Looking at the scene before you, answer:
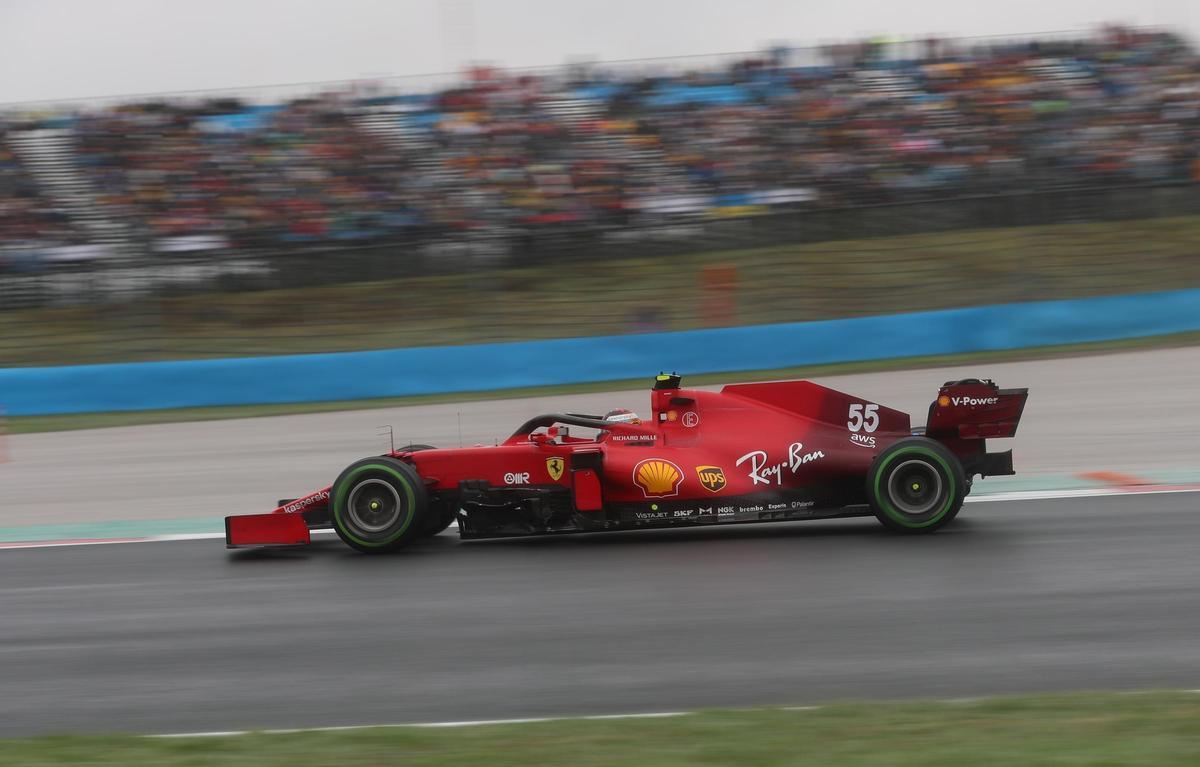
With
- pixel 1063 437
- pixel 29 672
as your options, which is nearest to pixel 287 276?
pixel 1063 437

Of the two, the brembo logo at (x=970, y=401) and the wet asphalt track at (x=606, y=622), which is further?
the brembo logo at (x=970, y=401)

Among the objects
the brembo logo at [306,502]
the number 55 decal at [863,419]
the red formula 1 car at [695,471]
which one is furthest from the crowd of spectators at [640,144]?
the number 55 decal at [863,419]

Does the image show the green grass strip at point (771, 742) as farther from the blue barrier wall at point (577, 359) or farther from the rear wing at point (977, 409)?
the blue barrier wall at point (577, 359)

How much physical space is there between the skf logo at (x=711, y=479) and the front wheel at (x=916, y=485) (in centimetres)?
87

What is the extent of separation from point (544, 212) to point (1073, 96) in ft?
30.4

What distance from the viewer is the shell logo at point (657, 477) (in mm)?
7738

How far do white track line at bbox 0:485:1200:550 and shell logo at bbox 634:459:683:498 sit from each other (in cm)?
193

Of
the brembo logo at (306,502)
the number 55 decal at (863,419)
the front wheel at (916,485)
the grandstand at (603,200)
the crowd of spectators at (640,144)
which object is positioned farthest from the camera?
the crowd of spectators at (640,144)

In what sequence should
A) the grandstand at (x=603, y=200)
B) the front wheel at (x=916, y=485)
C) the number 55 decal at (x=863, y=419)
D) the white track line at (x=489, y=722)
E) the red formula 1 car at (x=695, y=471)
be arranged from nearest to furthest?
the white track line at (x=489, y=722) < the front wheel at (x=916, y=485) < the red formula 1 car at (x=695, y=471) < the number 55 decal at (x=863, y=419) < the grandstand at (x=603, y=200)

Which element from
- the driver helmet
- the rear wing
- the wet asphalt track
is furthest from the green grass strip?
the driver helmet

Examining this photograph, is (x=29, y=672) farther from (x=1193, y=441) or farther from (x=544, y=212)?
(x=544, y=212)

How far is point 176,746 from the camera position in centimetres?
486

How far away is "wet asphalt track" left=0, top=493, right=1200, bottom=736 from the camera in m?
5.34

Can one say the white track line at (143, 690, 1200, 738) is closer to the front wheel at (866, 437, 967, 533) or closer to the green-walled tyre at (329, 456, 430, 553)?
the front wheel at (866, 437, 967, 533)
